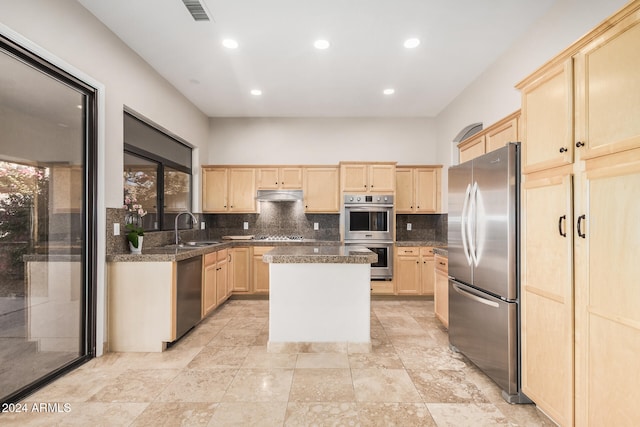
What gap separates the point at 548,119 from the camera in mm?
2023

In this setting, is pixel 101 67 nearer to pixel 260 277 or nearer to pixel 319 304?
pixel 319 304

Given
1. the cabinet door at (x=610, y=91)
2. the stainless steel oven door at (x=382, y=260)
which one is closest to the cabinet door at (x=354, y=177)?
the stainless steel oven door at (x=382, y=260)

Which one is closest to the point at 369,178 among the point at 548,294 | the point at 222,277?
the point at 222,277

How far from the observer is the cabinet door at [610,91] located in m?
1.48

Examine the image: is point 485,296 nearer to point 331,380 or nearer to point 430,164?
point 331,380

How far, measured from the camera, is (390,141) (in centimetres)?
583

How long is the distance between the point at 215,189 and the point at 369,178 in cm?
257

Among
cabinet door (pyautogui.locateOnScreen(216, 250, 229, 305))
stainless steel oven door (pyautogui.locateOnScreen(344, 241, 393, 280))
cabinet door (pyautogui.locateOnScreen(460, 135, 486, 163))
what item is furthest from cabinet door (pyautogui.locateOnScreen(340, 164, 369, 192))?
cabinet door (pyautogui.locateOnScreen(216, 250, 229, 305))

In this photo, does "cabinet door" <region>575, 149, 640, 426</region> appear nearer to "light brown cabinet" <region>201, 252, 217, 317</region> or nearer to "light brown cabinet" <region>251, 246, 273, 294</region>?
"light brown cabinet" <region>201, 252, 217, 317</region>

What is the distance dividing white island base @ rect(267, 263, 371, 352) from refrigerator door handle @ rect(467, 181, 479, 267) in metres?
0.95

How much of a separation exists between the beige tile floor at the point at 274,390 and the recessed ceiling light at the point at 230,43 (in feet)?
9.91

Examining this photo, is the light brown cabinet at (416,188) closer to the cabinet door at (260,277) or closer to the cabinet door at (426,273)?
the cabinet door at (426,273)

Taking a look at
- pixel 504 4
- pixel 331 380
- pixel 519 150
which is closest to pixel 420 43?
pixel 504 4

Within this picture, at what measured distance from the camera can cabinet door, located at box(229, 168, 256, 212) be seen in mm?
5609
